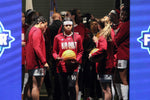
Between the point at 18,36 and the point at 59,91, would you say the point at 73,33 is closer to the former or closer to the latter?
Answer: the point at 59,91

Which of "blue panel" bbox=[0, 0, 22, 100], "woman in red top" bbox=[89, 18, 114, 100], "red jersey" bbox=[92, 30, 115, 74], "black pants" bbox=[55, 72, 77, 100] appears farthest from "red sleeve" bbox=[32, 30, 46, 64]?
"blue panel" bbox=[0, 0, 22, 100]

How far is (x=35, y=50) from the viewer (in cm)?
756

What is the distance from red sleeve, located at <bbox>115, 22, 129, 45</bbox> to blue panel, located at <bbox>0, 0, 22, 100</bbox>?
7.24 feet

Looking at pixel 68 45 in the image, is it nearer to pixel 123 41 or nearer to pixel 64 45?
pixel 64 45

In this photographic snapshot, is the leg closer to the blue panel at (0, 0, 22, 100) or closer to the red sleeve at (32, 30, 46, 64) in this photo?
the red sleeve at (32, 30, 46, 64)

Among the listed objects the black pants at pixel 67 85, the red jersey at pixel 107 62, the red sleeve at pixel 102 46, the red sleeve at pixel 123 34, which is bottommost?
the black pants at pixel 67 85

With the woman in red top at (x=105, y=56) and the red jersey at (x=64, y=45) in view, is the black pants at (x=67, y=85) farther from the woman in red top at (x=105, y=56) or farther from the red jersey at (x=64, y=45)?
the woman in red top at (x=105, y=56)

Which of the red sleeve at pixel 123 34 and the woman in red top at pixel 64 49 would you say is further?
the woman in red top at pixel 64 49

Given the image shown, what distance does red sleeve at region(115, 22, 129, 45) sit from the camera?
7189 millimetres

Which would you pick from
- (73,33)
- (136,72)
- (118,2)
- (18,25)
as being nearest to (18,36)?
(18,25)

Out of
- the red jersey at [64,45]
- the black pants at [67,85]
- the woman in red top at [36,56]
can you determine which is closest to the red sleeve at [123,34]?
the red jersey at [64,45]

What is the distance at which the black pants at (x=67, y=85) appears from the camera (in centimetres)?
791

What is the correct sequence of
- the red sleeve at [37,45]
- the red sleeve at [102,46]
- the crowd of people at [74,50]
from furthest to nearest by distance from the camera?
the red sleeve at [102,46] → the red sleeve at [37,45] → the crowd of people at [74,50]

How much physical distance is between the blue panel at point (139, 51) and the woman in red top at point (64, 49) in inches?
85.2
